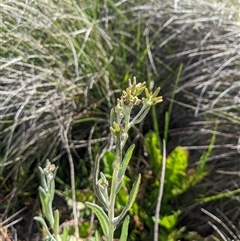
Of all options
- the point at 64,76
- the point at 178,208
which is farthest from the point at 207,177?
the point at 64,76

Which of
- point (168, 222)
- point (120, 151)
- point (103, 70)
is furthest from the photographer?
point (103, 70)

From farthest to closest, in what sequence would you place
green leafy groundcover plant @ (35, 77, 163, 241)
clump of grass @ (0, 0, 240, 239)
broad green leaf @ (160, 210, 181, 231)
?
clump of grass @ (0, 0, 240, 239) → broad green leaf @ (160, 210, 181, 231) → green leafy groundcover plant @ (35, 77, 163, 241)

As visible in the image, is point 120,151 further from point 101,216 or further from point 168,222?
point 168,222

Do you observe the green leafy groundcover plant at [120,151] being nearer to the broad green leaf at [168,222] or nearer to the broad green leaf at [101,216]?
the broad green leaf at [101,216]

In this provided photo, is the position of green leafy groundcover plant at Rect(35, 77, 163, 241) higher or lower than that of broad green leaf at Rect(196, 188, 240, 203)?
higher

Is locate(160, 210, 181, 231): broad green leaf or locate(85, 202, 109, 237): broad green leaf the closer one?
locate(85, 202, 109, 237): broad green leaf

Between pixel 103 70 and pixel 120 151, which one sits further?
pixel 103 70

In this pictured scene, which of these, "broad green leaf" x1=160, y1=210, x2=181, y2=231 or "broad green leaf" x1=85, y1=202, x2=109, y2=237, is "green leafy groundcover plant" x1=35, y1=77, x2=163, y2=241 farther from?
"broad green leaf" x1=160, y1=210, x2=181, y2=231

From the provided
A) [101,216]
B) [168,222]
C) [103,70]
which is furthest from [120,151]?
[103,70]

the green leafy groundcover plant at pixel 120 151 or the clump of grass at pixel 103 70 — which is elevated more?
the green leafy groundcover plant at pixel 120 151

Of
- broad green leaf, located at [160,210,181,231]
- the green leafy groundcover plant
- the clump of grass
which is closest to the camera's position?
the green leafy groundcover plant

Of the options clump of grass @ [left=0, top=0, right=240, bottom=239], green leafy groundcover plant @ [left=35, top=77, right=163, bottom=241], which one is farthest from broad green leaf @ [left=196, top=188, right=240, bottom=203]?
green leafy groundcover plant @ [left=35, top=77, right=163, bottom=241]

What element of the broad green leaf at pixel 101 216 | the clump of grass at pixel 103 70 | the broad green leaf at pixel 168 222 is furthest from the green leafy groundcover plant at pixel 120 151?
the clump of grass at pixel 103 70
